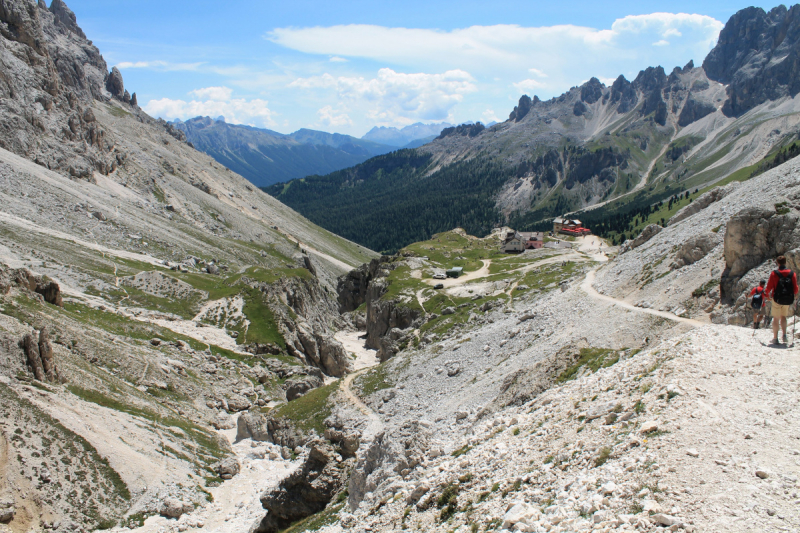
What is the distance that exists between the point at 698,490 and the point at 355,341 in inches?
3520

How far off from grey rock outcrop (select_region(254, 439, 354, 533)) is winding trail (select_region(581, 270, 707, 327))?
22768 millimetres

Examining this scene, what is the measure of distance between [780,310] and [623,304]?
21553 millimetres

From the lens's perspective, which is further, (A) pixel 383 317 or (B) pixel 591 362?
(A) pixel 383 317

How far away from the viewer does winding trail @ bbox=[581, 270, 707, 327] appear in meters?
31.2

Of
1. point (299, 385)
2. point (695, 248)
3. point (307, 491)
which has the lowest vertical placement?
point (299, 385)

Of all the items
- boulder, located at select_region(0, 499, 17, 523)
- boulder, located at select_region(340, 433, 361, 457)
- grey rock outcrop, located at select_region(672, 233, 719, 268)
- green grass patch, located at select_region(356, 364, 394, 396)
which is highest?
grey rock outcrop, located at select_region(672, 233, 719, 268)

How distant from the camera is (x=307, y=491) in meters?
28.9

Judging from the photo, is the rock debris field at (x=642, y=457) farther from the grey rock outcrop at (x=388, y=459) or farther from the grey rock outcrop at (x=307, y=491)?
the grey rock outcrop at (x=307, y=491)

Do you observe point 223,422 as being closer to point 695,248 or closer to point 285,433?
point 285,433

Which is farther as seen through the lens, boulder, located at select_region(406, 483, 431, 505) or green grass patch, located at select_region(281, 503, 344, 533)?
green grass patch, located at select_region(281, 503, 344, 533)

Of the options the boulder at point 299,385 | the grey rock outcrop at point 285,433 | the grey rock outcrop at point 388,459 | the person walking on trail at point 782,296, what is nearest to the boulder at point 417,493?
the grey rock outcrop at point 388,459

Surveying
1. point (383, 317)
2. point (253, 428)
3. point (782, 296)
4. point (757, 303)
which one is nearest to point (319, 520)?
point (253, 428)

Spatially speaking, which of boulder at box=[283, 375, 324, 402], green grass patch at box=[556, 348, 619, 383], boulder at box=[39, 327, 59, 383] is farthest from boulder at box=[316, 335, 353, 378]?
green grass patch at box=[556, 348, 619, 383]

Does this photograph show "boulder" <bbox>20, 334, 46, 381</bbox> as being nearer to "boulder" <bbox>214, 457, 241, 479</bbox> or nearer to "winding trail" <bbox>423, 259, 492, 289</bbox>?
"boulder" <bbox>214, 457, 241, 479</bbox>
